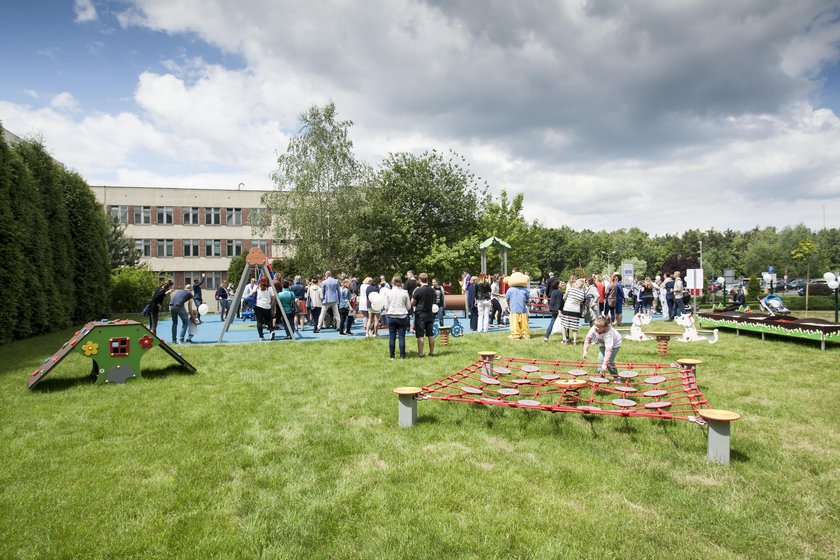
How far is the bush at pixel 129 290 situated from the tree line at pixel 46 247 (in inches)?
275

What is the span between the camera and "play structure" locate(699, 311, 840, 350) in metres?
12.0

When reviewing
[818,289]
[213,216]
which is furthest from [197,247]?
[818,289]

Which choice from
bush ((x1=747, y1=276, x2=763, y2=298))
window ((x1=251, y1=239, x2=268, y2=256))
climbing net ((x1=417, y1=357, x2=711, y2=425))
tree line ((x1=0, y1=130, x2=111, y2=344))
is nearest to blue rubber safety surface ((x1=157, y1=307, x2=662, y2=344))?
tree line ((x1=0, y1=130, x2=111, y2=344))

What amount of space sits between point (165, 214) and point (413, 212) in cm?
2485

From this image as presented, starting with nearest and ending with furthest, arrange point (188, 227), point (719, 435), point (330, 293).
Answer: point (719, 435)
point (330, 293)
point (188, 227)

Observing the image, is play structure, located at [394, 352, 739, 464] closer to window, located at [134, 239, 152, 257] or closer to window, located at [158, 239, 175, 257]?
window, located at [158, 239, 175, 257]

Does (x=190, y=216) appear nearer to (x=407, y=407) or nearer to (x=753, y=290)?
(x=753, y=290)

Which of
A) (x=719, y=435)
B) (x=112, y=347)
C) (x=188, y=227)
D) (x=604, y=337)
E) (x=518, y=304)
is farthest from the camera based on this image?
(x=188, y=227)

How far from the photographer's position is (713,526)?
12.2 feet

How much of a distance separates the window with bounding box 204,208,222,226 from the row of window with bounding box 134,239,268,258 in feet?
5.15

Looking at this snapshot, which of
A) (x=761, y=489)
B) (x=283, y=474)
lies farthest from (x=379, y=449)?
(x=761, y=489)

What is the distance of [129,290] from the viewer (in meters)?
29.9

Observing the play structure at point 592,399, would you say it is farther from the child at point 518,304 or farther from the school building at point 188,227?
the school building at point 188,227

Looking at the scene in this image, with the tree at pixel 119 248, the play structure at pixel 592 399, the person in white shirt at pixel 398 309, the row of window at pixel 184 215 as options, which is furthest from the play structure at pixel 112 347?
the row of window at pixel 184 215
